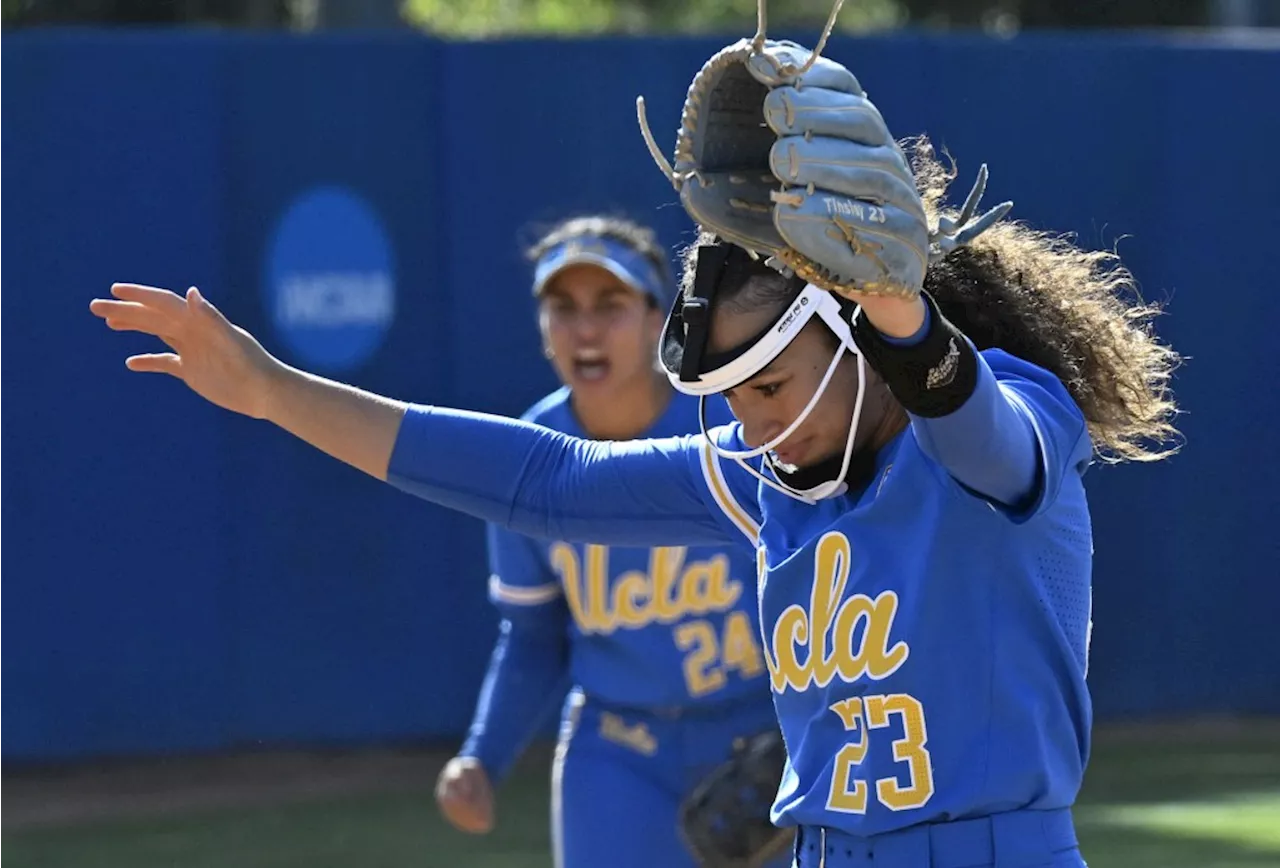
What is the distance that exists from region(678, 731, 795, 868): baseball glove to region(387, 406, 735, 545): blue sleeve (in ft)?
3.29

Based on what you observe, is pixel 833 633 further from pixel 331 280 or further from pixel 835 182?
pixel 331 280

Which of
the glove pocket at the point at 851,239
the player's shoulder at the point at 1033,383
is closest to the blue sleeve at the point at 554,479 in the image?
the player's shoulder at the point at 1033,383

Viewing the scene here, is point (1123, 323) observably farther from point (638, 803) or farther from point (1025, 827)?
point (638, 803)

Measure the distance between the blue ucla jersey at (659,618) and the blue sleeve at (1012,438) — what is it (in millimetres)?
1748

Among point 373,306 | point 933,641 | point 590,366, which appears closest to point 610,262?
point 590,366

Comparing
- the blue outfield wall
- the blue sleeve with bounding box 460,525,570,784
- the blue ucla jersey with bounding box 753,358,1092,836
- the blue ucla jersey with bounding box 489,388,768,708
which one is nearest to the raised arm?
the blue ucla jersey with bounding box 753,358,1092,836

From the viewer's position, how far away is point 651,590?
15.6 ft

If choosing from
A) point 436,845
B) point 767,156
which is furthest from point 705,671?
point 436,845

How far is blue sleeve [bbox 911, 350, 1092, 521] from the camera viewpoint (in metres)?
2.49

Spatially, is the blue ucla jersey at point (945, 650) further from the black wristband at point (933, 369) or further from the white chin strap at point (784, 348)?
the black wristband at point (933, 369)

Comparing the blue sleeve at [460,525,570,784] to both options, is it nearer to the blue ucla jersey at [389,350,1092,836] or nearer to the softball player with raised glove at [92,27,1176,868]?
the softball player with raised glove at [92,27,1176,868]

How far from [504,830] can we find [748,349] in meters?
5.34

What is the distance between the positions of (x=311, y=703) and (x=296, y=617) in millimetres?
372

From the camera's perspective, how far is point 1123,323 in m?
3.11
